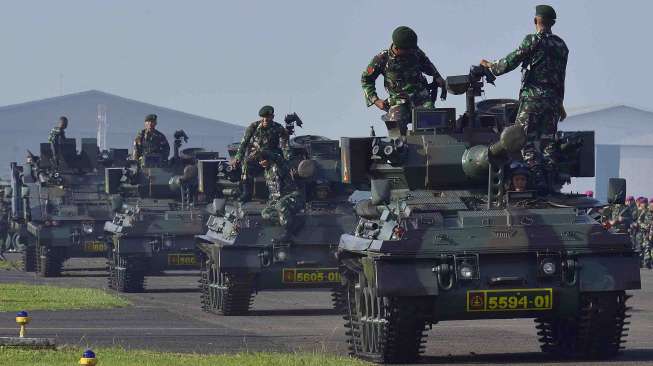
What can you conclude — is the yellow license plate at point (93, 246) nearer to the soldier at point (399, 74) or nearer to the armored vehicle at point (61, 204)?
the armored vehicle at point (61, 204)

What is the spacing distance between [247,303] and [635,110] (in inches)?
3272

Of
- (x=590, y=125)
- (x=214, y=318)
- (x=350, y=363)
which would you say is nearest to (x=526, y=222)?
(x=350, y=363)

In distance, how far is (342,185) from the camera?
32531mm

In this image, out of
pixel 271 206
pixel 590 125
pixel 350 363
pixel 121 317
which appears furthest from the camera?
pixel 590 125

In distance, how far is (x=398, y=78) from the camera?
23719 mm

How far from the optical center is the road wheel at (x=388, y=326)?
64.0ft

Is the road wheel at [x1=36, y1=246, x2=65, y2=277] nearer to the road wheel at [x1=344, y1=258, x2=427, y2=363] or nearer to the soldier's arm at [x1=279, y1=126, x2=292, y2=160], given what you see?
the soldier's arm at [x1=279, y1=126, x2=292, y2=160]

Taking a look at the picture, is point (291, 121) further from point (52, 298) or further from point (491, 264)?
point (491, 264)

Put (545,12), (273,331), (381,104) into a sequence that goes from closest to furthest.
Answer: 1. (545,12)
2. (381,104)
3. (273,331)

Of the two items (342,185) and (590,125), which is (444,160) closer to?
(342,185)

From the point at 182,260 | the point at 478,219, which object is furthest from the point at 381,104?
the point at 182,260

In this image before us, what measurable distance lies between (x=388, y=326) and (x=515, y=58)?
3.92 metres

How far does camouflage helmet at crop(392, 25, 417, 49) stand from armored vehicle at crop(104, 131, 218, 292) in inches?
581

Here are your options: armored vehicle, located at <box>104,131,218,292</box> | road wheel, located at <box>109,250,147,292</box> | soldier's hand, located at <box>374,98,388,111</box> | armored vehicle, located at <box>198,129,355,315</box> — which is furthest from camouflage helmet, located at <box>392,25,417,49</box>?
road wheel, located at <box>109,250,147,292</box>
